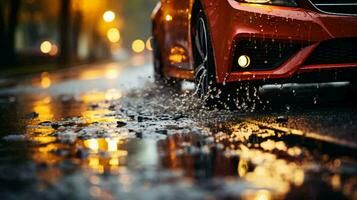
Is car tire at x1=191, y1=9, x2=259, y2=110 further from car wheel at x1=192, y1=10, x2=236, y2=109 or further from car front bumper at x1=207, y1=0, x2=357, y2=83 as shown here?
car front bumper at x1=207, y1=0, x2=357, y2=83

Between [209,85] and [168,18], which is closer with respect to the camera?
[209,85]

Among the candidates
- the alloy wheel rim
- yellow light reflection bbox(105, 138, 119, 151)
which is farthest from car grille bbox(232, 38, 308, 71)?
yellow light reflection bbox(105, 138, 119, 151)

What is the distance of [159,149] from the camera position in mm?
5676

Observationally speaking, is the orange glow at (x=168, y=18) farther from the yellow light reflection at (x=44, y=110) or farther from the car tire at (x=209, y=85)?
the yellow light reflection at (x=44, y=110)

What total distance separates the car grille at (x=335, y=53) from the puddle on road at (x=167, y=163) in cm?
95

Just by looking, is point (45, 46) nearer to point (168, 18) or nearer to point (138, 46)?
point (138, 46)

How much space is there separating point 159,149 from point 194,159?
560 millimetres

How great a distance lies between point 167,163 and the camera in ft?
16.5

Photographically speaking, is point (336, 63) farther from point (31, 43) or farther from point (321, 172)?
point (31, 43)

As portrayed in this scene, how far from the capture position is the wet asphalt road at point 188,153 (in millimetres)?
4137

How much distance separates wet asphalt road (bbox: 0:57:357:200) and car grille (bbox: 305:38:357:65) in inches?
18.8

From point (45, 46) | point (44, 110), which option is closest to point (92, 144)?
point (44, 110)

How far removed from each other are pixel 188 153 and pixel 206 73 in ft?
8.29

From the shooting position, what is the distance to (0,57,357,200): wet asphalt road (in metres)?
4.14
